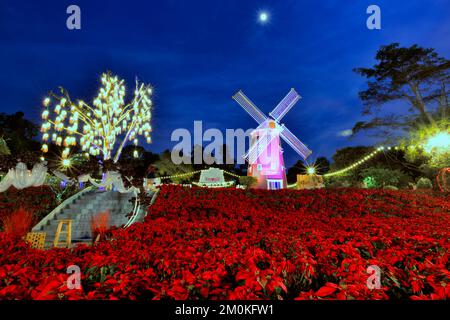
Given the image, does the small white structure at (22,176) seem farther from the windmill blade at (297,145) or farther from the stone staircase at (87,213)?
the windmill blade at (297,145)

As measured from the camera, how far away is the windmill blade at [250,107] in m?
25.5

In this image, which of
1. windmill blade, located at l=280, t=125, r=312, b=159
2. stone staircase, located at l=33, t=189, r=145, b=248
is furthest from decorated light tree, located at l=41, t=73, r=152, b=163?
windmill blade, located at l=280, t=125, r=312, b=159

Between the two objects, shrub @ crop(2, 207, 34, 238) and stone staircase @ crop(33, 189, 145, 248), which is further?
stone staircase @ crop(33, 189, 145, 248)

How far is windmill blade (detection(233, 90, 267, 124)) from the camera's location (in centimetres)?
2545

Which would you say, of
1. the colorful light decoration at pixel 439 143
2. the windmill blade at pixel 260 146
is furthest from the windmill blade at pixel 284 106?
the colorful light decoration at pixel 439 143

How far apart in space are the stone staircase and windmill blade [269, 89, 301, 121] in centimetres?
1665

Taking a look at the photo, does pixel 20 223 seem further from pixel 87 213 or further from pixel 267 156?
pixel 267 156

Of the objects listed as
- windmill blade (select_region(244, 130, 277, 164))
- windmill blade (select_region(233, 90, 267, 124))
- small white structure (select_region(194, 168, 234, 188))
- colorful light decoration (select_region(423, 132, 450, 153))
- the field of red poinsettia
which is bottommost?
the field of red poinsettia

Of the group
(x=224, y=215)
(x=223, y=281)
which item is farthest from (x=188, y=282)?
(x=224, y=215)

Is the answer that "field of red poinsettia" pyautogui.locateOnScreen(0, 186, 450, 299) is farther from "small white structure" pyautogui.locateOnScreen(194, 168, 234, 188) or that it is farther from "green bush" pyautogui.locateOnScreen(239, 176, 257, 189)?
"small white structure" pyautogui.locateOnScreen(194, 168, 234, 188)

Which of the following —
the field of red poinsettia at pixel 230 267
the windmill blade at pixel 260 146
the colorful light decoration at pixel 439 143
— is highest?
the windmill blade at pixel 260 146

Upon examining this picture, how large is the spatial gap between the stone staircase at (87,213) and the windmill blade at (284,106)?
54.6 feet

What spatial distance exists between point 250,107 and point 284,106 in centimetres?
324

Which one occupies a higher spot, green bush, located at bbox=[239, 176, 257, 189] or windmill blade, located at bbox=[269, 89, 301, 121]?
windmill blade, located at bbox=[269, 89, 301, 121]
